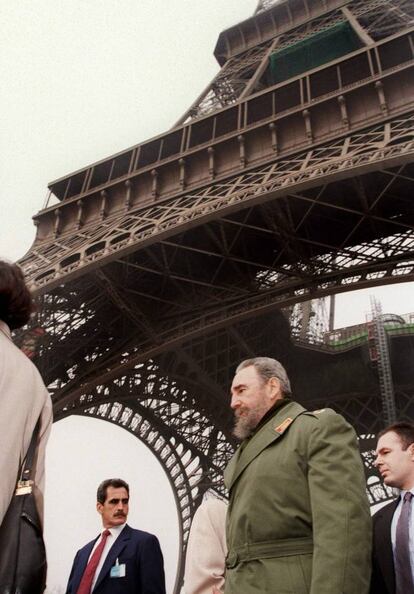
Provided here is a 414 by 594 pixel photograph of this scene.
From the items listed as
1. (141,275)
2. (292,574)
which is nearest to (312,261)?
(141,275)

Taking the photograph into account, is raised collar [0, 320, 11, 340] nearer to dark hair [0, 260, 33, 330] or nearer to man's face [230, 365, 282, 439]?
dark hair [0, 260, 33, 330]

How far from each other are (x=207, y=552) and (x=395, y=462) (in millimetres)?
1176

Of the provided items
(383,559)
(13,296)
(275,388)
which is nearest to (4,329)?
(13,296)

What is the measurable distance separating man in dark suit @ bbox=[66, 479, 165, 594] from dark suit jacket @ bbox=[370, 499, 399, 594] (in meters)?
1.60

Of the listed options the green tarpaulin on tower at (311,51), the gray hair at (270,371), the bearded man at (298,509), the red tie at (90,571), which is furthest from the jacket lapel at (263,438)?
the green tarpaulin on tower at (311,51)

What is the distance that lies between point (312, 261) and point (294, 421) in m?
11.8

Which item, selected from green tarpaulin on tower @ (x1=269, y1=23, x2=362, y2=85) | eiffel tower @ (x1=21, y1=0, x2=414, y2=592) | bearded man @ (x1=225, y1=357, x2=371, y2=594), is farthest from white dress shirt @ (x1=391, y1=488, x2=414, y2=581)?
green tarpaulin on tower @ (x1=269, y1=23, x2=362, y2=85)

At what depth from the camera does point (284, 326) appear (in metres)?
23.0

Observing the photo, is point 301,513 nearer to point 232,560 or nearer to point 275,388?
point 232,560

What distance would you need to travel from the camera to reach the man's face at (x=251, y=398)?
300 cm

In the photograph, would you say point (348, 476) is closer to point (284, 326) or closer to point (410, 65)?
point (410, 65)

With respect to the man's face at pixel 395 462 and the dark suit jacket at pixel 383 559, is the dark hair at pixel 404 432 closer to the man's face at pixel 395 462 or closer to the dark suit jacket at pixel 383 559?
the man's face at pixel 395 462

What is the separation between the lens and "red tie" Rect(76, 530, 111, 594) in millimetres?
4102

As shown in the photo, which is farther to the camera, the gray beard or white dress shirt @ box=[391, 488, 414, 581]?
white dress shirt @ box=[391, 488, 414, 581]
